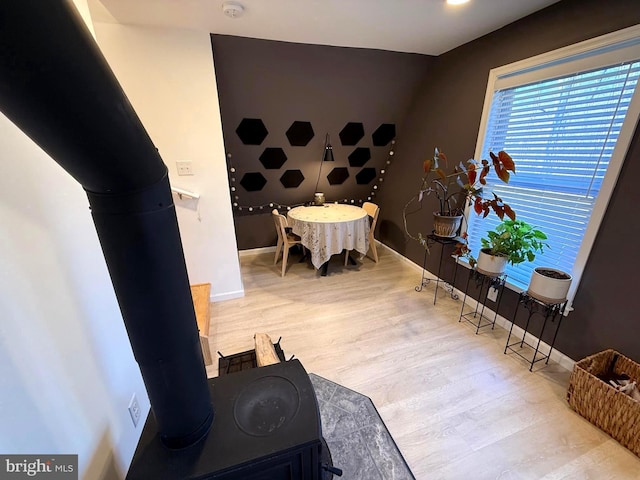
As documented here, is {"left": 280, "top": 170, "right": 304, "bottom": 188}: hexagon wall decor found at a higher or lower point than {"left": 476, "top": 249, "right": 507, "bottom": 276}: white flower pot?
higher

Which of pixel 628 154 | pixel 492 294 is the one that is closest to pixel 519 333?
pixel 492 294

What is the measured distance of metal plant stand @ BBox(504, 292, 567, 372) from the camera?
1.74 meters

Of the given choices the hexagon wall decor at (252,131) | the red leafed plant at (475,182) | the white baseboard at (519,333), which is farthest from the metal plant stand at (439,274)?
the hexagon wall decor at (252,131)

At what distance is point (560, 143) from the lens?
5.86ft

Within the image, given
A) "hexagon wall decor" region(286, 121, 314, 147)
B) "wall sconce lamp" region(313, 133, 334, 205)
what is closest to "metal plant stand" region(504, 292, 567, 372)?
"wall sconce lamp" region(313, 133, 334, 205)

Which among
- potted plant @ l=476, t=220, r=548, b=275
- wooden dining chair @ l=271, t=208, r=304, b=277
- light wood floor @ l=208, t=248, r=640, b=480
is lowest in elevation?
light wood floor @ l=208, t=248, r=640, b=480

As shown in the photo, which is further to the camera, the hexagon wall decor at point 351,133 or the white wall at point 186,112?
the hexagon wall decor at point 351,133

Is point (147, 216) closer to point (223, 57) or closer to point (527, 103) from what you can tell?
point (223, 57)

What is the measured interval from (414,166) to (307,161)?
4.42ft

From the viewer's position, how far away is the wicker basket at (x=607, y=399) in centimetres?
132

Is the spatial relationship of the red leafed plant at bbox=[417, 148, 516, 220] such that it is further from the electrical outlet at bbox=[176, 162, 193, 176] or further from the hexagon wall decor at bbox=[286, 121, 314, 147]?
the electrical outlet at bbox=[176, 162, 193, 176]

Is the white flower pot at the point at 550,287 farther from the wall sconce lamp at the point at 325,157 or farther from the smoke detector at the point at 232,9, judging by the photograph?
the smoke detector at the point at 232,9

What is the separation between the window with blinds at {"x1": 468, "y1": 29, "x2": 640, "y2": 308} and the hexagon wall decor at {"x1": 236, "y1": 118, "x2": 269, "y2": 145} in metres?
2.19

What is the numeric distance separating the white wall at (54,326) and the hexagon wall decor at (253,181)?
2.40 meters
